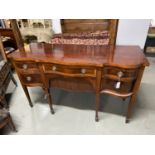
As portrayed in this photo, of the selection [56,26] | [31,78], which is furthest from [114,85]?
[56,26]

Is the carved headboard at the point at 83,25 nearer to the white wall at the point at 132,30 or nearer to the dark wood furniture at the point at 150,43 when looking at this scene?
the white wall at the point at 132,30

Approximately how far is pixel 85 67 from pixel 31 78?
658 mm

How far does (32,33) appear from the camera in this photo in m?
2.83

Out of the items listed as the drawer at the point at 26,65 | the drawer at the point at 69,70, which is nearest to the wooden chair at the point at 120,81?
the drawer at the point at 69,70

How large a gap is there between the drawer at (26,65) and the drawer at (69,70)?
0.13 m

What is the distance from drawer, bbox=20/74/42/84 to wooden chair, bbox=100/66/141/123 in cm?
69

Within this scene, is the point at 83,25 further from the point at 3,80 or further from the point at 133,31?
A: the point at 3,80

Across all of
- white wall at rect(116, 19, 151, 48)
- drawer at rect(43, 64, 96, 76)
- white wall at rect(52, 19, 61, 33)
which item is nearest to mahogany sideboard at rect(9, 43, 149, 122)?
drawer at rect(43, 64, 96, 76)

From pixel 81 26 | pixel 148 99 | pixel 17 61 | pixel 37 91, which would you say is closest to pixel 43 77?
pixel 17 61

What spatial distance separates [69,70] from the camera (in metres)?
1.29

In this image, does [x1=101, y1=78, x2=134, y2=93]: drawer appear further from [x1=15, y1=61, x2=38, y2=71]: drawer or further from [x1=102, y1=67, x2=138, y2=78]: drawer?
[x1=15, y1=61, x2=38, y2=71]: drawer
